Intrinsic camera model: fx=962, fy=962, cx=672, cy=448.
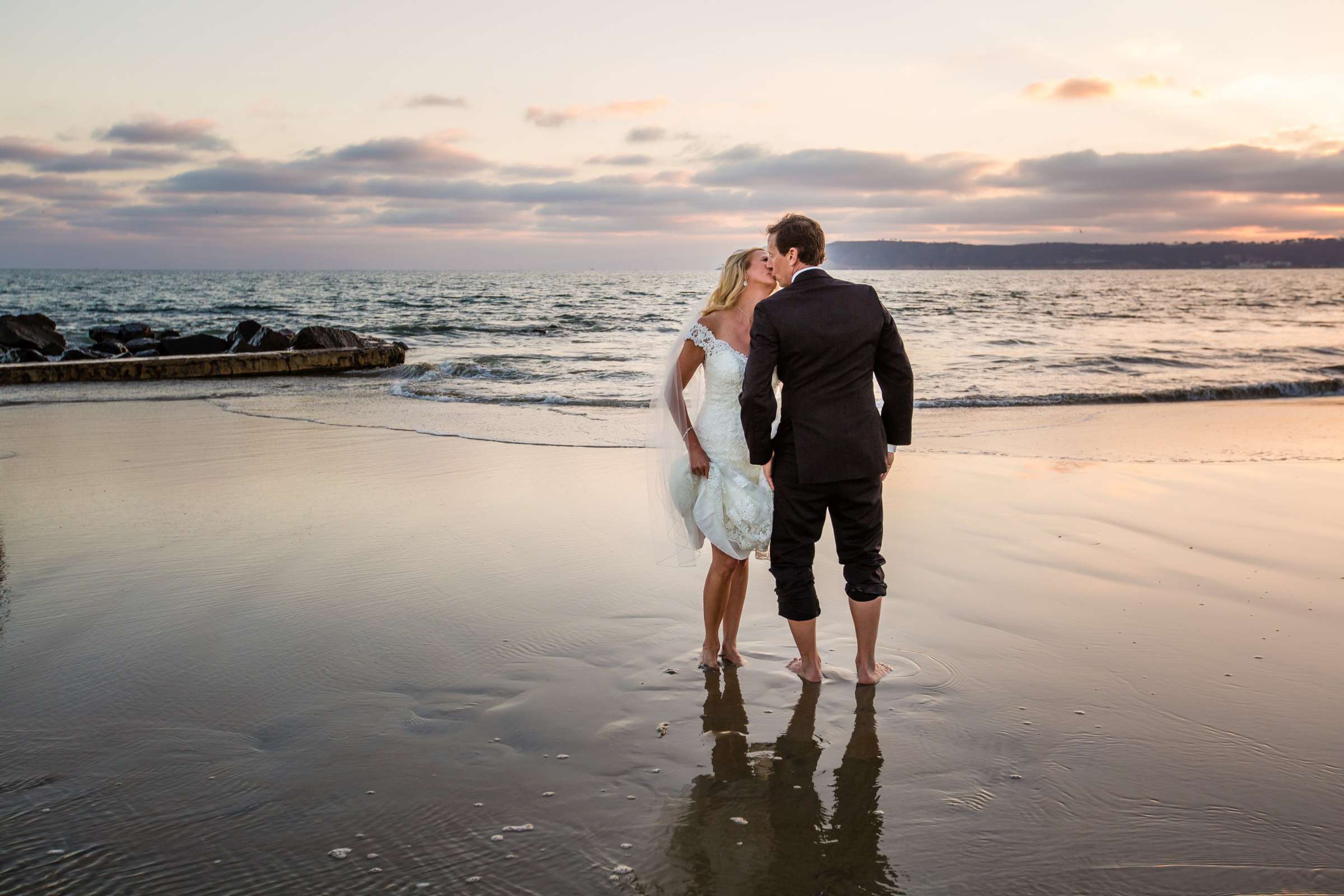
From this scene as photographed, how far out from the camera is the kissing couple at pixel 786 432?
370 cm

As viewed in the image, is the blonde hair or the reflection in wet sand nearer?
the blonde hair

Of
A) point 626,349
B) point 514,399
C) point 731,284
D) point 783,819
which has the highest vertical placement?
point 731,284

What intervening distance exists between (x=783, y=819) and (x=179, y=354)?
69.1ft

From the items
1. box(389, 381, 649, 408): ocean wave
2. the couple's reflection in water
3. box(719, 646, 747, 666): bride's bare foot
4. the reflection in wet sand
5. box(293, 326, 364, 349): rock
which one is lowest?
the couple's reflection in water

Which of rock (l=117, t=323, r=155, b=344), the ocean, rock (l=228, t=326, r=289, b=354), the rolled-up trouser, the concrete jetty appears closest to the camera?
the rolled-up trouser

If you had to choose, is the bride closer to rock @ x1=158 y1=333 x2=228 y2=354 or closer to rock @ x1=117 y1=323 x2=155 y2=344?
rock @ x1=158 y1=333 x2=228 y2=354

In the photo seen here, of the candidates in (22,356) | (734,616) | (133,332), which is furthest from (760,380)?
(133,332)

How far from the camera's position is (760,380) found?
3.70 m

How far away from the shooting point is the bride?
4.12 meters

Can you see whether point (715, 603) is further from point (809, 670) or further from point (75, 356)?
point (75, 356)

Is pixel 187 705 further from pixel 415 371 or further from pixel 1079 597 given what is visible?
pixel 415 371

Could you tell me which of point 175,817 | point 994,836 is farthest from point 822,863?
point 175,817

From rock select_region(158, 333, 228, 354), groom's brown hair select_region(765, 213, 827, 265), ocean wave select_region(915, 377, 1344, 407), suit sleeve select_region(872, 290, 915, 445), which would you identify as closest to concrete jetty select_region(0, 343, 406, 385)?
rock select_region(158, 333, 228, 354)

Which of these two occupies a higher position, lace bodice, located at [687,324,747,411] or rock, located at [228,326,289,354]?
lace bodice, located at [687,324,747,411]
